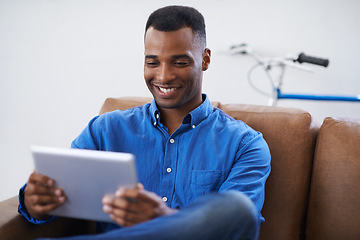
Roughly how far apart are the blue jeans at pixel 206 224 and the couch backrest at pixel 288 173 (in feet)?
1.81

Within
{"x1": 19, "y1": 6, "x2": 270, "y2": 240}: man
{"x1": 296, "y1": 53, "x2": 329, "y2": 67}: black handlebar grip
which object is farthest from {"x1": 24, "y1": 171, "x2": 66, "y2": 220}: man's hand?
{"x1": 296, "y1": 53, "x2": 329, "y2": 67}: black handlebar grip

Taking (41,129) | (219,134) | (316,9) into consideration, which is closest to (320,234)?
(219,134)

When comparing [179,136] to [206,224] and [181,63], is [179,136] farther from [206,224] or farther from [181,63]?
[206,224]

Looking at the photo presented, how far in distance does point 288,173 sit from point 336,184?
6.1 inches

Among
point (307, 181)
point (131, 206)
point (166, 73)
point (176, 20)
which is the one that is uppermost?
point (176, 20)

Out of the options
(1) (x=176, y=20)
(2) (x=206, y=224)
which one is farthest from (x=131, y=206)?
(1) (x=176, y=20)

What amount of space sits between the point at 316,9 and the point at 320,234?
131 centimetres

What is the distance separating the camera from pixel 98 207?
763 mm

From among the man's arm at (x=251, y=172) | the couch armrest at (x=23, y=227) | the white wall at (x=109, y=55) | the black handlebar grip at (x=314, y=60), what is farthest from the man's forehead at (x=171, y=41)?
the white wall at (x=109, y=55)

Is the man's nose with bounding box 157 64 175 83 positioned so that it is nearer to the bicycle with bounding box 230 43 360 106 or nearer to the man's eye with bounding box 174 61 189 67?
the man's eye with bounding box 174 61 189 67

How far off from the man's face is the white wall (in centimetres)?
96

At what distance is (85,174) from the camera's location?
2.34 feet

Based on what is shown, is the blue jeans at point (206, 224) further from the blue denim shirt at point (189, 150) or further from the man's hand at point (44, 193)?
the blue denim shirt at point (189, 150)

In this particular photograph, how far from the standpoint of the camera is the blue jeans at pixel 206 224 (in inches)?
26.0
